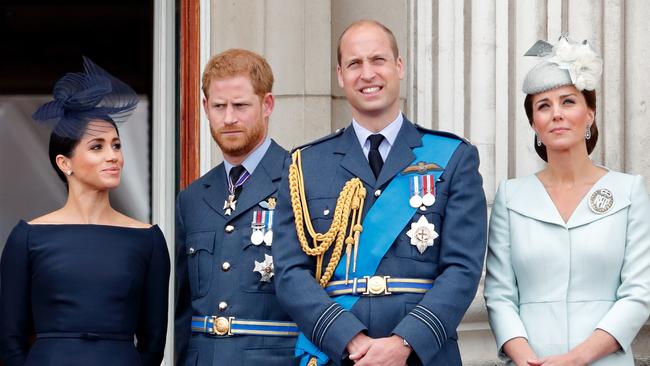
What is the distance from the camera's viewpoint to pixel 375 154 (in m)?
4.68

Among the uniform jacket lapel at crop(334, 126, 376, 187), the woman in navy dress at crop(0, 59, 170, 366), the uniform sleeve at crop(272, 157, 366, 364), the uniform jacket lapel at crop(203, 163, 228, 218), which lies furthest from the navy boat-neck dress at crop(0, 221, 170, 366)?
the uniform jacket lapel at crop(334, 126, 376, 187)

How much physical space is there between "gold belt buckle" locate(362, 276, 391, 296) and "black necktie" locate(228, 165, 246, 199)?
2.72 feet

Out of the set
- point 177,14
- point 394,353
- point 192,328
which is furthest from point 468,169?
point 177,14

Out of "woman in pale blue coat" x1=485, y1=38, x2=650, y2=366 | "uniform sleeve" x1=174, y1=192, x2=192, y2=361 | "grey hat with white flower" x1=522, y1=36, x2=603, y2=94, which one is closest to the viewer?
"woman in pale blue coat" x1=485, y1=38, x2=650, y2=366

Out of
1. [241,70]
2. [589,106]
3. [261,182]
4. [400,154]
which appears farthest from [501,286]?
[241,70]

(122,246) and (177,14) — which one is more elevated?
(177,14)

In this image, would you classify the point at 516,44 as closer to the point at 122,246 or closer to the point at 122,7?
the point at 122,246

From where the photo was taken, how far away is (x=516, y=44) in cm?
573

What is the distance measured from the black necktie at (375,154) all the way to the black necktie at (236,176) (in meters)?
0.62

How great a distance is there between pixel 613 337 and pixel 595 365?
0.10 meters

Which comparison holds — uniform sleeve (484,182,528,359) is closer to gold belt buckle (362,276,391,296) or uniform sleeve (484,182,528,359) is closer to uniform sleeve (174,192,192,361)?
gold belt buckle (362,276,391,296)

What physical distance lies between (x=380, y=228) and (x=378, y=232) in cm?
1

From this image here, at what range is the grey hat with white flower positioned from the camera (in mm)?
4742

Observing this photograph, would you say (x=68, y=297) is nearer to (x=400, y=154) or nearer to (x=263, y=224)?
(x=263, y=224)
